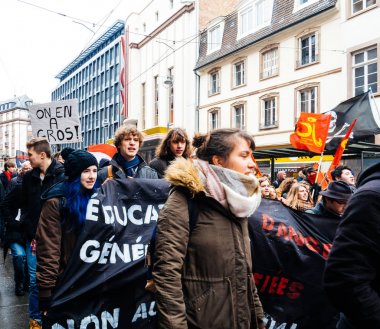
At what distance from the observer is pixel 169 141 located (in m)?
4.56

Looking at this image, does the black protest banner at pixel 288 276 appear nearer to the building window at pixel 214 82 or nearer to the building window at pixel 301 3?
the building window at pixel 301 3

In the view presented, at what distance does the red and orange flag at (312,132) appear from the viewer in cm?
898

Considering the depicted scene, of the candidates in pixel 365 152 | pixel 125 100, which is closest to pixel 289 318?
pixel 365 152

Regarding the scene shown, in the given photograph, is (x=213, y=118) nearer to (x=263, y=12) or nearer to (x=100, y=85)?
(x=263, y=12)

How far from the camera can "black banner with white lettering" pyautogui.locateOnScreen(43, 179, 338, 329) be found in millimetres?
3340

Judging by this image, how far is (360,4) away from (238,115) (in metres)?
8.81

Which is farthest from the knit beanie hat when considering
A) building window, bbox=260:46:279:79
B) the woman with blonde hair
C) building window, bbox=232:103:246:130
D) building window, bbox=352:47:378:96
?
building window, bbox=232:103:246:130

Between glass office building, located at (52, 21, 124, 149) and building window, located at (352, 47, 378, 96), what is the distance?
1183 inches

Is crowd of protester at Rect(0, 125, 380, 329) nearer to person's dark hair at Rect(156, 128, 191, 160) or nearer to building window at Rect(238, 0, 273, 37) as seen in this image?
person's dark hair at Rect(156, 128, 191, 160)

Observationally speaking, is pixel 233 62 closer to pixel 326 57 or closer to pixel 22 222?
pixel 326 57

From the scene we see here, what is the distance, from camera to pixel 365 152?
11203 mm

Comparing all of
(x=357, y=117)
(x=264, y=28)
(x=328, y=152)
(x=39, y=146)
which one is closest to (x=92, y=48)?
(x=264, y=28)

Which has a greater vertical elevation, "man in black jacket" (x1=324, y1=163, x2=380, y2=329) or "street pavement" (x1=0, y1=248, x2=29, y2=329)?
"man in black jacket" (x1=324, y1=163, x2=380, y2=329)

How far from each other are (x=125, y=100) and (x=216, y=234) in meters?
35.2
